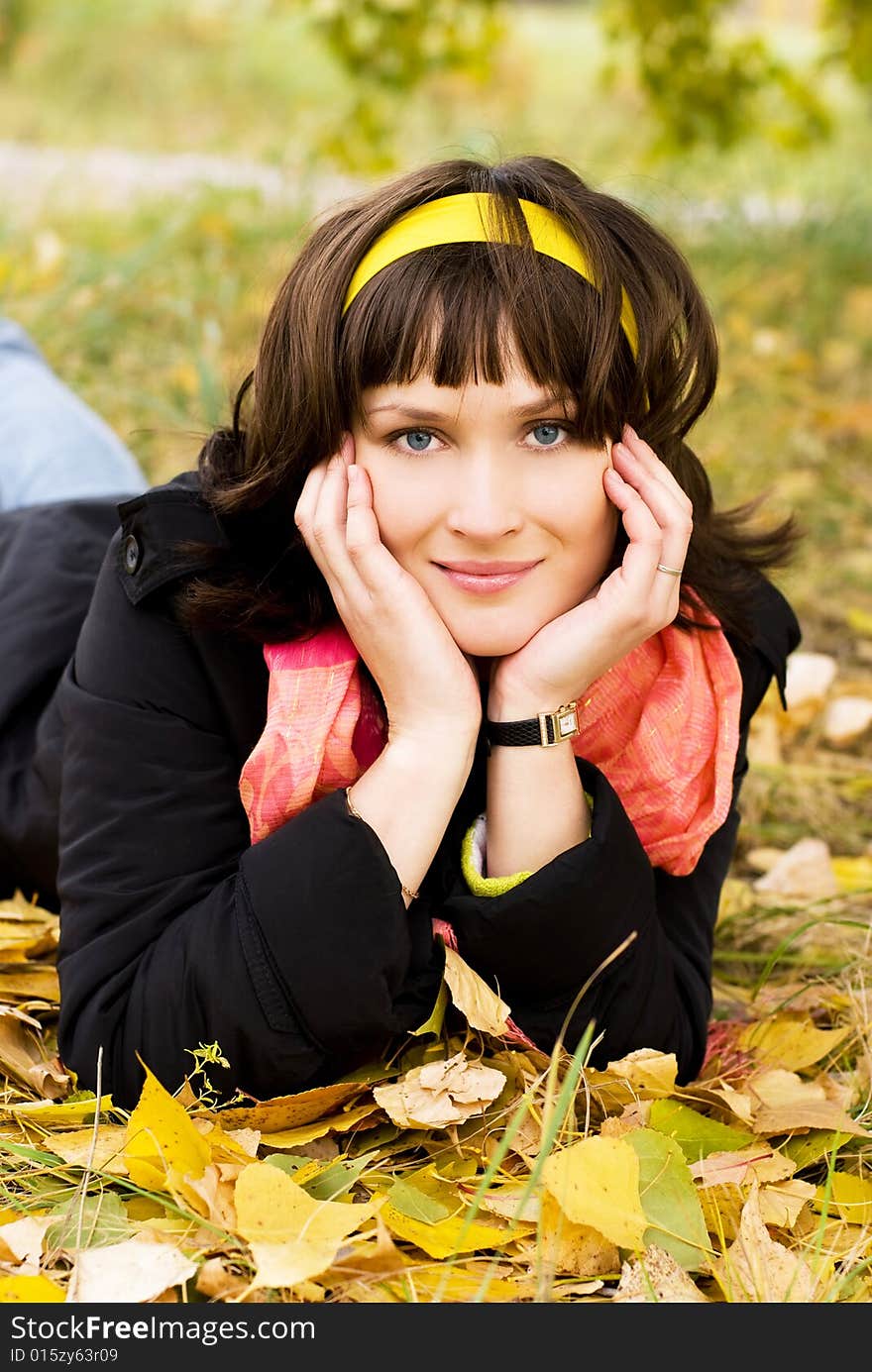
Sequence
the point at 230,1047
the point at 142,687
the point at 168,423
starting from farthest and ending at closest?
1. the point at 168,423
2. the point at 142,687
3. the point at 230,1047

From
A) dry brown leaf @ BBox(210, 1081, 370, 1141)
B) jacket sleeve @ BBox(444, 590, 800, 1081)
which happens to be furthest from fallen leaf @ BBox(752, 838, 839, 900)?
dry brown leaf @ BBox(210, 1081, 370, 1141)

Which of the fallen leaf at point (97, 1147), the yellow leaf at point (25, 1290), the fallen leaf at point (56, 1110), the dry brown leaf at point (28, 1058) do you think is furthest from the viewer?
the dry brown leaf at point (28, 1058)

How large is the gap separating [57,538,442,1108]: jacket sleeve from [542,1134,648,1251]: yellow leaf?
296 millimetres

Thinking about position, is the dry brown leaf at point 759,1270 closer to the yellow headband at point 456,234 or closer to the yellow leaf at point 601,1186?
the yellow leaf at point 601,1186

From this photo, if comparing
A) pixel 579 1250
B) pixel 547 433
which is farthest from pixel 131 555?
pixel 579 1250

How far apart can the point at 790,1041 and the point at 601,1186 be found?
24.1 inches

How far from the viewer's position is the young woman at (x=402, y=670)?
1646 millimetres

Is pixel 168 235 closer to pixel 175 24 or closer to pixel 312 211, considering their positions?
pixel 312 211

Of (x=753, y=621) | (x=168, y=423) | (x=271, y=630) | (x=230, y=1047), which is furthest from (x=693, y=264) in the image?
(x=230, y=1047)

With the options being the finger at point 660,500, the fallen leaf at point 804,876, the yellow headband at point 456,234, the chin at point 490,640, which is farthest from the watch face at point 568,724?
the fallen leaf at point 804,876

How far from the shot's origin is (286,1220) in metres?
1.44

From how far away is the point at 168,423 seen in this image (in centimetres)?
386

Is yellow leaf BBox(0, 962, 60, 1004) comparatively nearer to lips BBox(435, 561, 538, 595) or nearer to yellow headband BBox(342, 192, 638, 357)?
lips BBox(435, 561, 538, 595)
